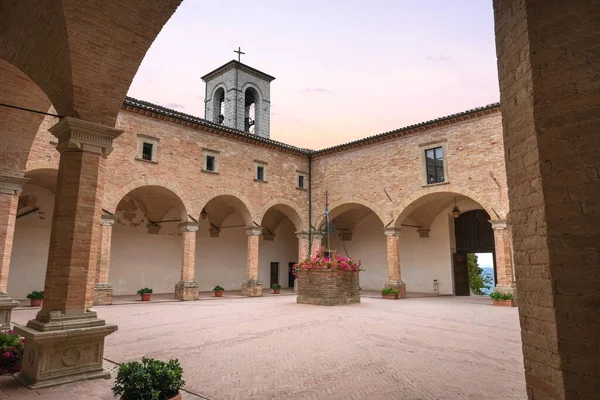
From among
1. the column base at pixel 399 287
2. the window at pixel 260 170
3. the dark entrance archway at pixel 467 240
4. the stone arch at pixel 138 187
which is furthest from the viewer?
the window at pixel 260 170

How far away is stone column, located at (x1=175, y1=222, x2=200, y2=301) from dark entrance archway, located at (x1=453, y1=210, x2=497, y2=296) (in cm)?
1405

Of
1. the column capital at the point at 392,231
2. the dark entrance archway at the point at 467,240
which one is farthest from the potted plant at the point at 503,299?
the dark entrance archway at the point at 467,240

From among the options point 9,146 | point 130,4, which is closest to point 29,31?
point 130,4

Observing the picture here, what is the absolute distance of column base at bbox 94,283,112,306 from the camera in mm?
15286

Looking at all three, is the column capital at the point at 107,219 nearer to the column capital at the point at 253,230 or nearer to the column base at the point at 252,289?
the column capital at the point at 253,230

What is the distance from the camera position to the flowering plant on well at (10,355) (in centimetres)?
575

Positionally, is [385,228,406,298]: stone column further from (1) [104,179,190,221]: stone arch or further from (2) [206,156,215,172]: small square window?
(1) [104,179,190,221]: stone arch

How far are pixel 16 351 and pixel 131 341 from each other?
275 cm

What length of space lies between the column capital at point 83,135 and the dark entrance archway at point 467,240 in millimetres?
19845

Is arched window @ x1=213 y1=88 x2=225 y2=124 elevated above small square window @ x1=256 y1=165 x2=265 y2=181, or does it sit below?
above

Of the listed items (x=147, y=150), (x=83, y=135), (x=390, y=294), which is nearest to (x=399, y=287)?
(x=390, y=294)

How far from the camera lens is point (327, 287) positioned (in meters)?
15.0

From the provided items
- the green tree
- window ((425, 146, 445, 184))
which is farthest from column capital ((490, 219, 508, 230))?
the green tree

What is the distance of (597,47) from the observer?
2.73m
